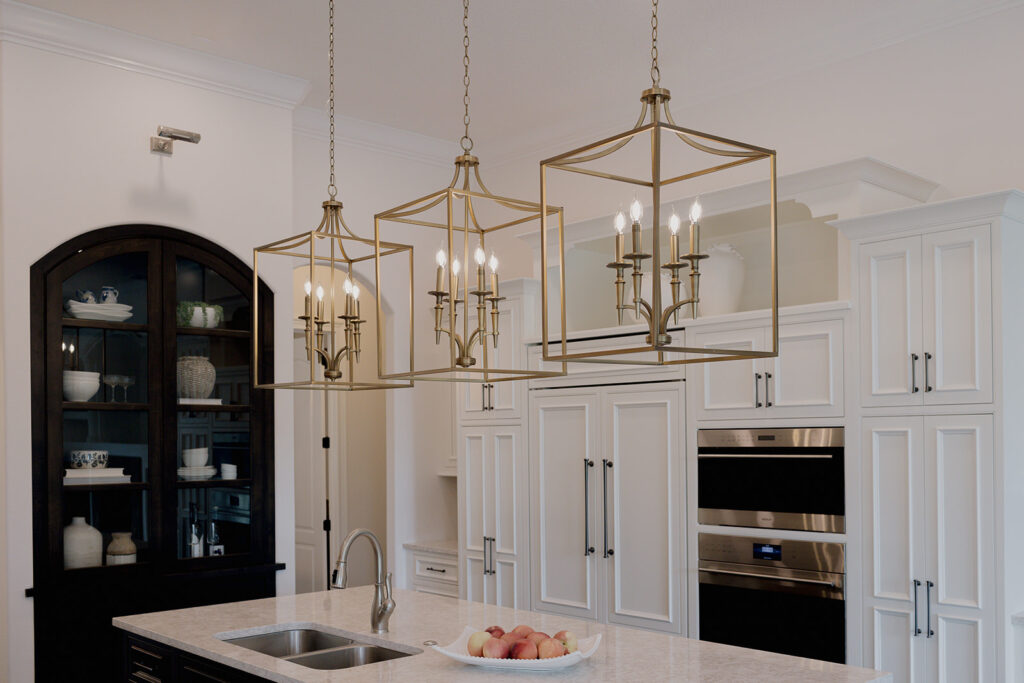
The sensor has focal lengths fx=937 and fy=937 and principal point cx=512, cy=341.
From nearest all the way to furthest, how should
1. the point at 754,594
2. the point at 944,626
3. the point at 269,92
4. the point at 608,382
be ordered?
the point at 944,626, the point at 754,594, the point at 608,382, the point at 269,92

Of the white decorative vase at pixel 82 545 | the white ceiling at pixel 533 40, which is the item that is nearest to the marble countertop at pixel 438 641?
the white decorative vase at pixel 82 545

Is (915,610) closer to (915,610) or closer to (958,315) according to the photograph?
(915,610)

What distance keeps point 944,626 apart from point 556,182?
323 cm

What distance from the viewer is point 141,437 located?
431cm

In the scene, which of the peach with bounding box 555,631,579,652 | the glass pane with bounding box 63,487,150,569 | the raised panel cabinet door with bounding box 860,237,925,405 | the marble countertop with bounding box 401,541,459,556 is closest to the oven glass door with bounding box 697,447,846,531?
the raised panel cabinet door with bounding box 860,237,925,405

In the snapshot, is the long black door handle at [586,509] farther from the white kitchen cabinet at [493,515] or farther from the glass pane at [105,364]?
the glass pane at [105,364]

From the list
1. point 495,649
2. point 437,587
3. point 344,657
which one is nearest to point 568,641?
point 495,649

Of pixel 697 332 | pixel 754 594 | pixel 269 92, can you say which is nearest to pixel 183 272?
pixel 269 92

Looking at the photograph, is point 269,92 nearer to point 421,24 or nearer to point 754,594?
point 421,24

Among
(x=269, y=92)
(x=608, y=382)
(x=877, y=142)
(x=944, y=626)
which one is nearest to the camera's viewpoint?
(x=944, y=626)

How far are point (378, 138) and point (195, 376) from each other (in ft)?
6.27

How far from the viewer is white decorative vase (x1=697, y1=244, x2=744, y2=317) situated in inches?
164

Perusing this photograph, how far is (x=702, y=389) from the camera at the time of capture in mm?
4113

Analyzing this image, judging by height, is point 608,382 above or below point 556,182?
below
